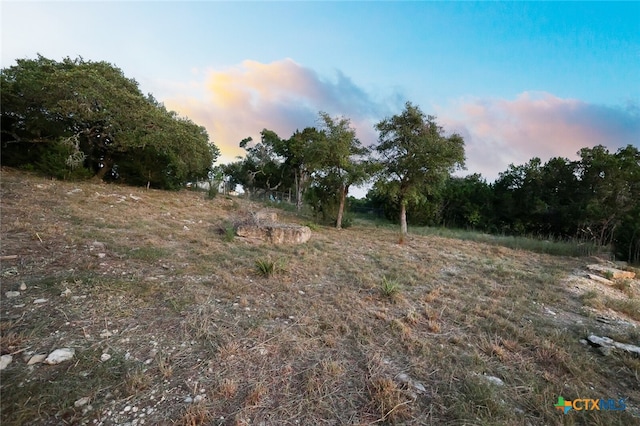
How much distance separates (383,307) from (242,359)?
2.00 metres

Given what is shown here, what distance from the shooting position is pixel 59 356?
6.22 feet

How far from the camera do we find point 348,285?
420 cm

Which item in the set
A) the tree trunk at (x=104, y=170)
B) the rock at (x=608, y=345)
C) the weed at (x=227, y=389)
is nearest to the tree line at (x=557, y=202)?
the rock at (x=608, y=345)

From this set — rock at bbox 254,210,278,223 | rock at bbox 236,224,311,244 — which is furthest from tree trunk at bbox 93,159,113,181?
rock at bbox 236,224,311,244

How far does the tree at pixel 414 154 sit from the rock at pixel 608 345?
7461mm

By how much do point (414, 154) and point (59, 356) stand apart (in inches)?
426

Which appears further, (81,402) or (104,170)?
(104,170)

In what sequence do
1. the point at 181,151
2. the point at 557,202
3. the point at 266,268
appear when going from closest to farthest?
the point at 266,268 → the point at 181,151 → the point at 557,202

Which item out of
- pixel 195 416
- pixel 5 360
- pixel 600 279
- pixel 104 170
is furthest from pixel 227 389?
pixel 104 170

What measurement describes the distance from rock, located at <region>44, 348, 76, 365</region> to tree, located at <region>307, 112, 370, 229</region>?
9.16 metres

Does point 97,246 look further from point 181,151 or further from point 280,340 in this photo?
point 181,151

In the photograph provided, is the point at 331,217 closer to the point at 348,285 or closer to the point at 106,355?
the point at 348,285

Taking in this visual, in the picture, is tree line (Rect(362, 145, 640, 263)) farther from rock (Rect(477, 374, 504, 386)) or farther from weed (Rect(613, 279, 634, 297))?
rock (Rect(477, 374, 504, 386))

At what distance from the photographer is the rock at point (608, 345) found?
8.52 feet
